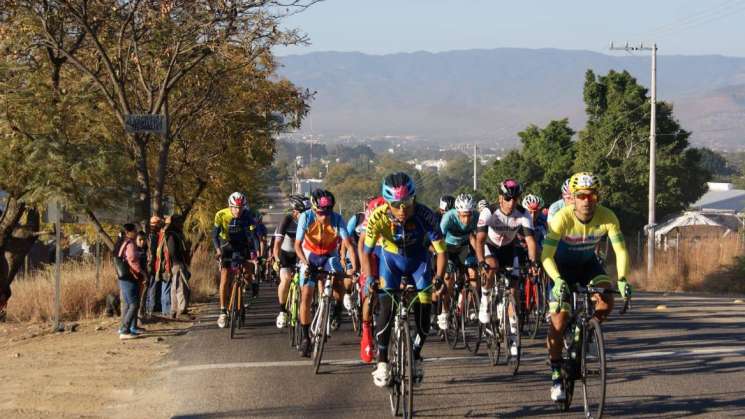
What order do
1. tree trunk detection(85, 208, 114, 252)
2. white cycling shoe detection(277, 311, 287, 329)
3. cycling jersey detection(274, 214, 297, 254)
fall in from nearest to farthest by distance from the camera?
1. white cycling shoe detection(277, 311, 287, 329)
2. cycling jersey detection(274, 214, 297, 254)
3. tree trunk detection(85, 208, 114, 252)

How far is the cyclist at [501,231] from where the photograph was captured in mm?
13688

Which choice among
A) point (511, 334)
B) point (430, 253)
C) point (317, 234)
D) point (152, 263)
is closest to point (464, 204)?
point (317, 234)

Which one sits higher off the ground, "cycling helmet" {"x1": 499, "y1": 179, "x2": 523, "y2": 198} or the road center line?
"cycling helmet" {"x1": 499, "y1": 179, "x2": 523, "y2": 198}

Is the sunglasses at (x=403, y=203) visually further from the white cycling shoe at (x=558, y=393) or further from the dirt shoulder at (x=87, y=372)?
the dirt shoulder at (x=87, y=372)

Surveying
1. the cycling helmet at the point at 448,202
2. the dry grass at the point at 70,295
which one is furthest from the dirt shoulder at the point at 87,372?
the cycling helmet at the point at 448,202

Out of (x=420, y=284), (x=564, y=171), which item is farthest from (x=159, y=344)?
(x=564, y=171)

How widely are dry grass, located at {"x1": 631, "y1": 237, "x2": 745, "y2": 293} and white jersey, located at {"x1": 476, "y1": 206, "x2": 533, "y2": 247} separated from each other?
20006mm

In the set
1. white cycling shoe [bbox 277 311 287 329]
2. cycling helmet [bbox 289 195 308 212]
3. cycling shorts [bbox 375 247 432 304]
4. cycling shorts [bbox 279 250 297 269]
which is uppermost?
cycling helmet [bbox 289 195 308 212]

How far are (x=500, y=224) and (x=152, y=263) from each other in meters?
7.80

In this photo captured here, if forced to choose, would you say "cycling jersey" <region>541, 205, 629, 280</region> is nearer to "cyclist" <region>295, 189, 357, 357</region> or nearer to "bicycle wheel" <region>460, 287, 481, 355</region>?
"cyclist" <region>295, 189, 357, 357</region>

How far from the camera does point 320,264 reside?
46.3 feet

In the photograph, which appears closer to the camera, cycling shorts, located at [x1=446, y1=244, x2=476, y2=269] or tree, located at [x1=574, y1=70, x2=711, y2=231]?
cycling shorts, located at [x1=446, y1=244, x2=476, y2=269]

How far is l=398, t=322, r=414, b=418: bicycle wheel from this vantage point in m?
9.34

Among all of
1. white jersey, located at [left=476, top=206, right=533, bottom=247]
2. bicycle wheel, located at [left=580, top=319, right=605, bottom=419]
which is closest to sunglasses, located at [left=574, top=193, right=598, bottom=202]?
bicycle wheel, located at [left=580, top=319, right=605, bottom=419]
